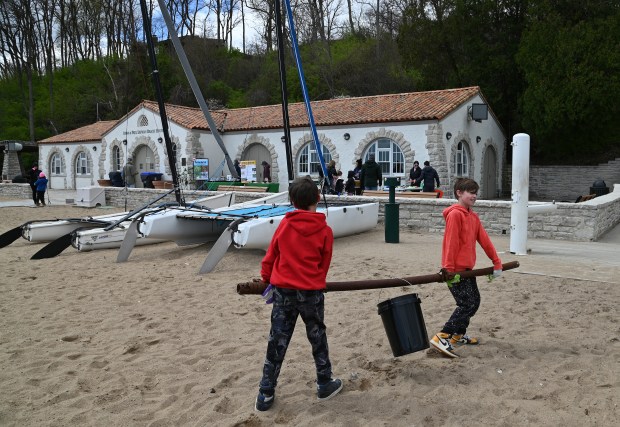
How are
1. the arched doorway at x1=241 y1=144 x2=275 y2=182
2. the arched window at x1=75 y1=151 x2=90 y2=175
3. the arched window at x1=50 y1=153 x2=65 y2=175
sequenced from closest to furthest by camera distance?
the arched doorway at x1=241 y1=144 x2=275 y2=182, the arched window at x1=75 y1=151 x2=90 y2=175, the arched window at x1=50 y1=153 x2=65 y2=175

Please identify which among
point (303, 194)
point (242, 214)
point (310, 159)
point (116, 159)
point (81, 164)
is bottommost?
point (242, 214)

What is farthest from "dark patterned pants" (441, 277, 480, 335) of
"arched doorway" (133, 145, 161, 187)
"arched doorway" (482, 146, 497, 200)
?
"arched doorway" (133, 145, 161, 187)

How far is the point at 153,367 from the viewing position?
459 centimetres

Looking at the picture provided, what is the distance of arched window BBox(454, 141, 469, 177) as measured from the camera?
21.5m

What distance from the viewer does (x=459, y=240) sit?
4520 mm

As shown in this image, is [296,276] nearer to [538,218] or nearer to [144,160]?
[538,218]

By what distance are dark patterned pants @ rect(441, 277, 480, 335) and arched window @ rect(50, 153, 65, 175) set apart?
101 feet

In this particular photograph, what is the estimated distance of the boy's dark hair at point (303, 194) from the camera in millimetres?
3756

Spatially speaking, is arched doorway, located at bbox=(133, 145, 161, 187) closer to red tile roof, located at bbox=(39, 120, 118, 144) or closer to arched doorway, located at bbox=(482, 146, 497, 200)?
red tile roof, located at bbox=(39, 120, 118, 144)

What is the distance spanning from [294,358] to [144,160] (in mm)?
23724

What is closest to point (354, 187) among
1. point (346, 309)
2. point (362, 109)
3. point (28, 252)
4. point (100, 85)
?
point (362, 109)

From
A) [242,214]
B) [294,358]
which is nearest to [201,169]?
[242,214]

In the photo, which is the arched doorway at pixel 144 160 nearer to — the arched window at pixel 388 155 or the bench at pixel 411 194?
the arched window at pixel 388 155

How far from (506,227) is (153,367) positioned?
9.01 metres
